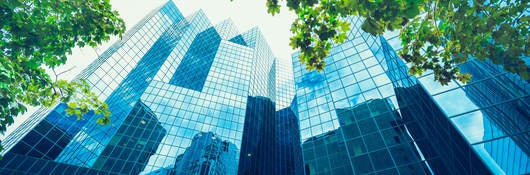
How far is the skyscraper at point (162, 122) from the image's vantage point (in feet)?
100

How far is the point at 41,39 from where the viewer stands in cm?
573

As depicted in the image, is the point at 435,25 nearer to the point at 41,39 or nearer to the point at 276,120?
the point at 41,39

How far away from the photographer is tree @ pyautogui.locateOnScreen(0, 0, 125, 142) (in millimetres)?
5117

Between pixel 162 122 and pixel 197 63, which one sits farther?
pixel 197 63

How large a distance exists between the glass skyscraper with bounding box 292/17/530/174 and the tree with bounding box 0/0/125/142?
1615cm

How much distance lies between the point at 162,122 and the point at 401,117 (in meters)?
34.0

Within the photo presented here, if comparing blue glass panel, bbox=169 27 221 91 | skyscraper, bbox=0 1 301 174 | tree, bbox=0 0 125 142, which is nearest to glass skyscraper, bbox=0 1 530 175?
skyscraper, bbox=0 1 301 174

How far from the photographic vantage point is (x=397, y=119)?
811 inches

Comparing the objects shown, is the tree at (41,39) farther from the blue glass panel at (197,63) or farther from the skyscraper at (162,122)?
the blue glass panel at (197,63)

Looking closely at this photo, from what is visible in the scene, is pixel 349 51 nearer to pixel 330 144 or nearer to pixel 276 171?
pixel 330 144

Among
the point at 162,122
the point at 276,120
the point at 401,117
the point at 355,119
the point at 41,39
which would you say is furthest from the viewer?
the point at 276,120

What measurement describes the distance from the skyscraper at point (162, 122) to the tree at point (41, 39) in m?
14.5

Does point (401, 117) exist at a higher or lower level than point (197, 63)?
lower

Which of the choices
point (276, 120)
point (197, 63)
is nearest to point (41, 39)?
point (276, 120)
